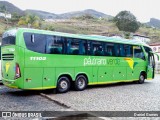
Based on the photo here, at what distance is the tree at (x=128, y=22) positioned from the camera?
9145cm

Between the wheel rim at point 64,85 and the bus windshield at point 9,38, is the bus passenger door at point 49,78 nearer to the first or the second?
the wheel rim at point 64,85

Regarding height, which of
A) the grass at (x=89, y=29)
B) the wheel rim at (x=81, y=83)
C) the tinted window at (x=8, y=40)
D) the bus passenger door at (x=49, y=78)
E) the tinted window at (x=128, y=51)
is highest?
the grass at (x=89, y=29)

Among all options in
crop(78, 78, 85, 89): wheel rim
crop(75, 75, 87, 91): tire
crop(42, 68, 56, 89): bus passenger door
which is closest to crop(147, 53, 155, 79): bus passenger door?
crop(75, 75, 87, 91): tire

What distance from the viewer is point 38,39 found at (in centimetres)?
1202

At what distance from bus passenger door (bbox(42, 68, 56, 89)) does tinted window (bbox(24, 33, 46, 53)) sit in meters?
1.00

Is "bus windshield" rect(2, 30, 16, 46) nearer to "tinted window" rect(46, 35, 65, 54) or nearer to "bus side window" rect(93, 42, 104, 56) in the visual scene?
"tinted window" rect(46, 35, 65, 54)

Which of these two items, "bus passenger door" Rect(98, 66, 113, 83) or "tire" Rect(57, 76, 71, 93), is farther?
"bus passenger door" Rect(98, 66, 113, 83)

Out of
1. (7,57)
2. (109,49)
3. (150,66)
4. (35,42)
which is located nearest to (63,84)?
(35,42)

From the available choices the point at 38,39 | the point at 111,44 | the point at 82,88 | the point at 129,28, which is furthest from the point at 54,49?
the point at 129,28

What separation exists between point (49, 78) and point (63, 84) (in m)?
1.00

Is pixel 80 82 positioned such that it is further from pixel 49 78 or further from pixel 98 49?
pixel 98 49

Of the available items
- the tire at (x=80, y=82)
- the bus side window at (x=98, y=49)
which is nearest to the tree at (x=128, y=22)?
the bus side window at (x=98, y=49)

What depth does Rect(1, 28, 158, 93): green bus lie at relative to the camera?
1154 centimetres

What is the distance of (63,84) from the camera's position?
13.2 m
